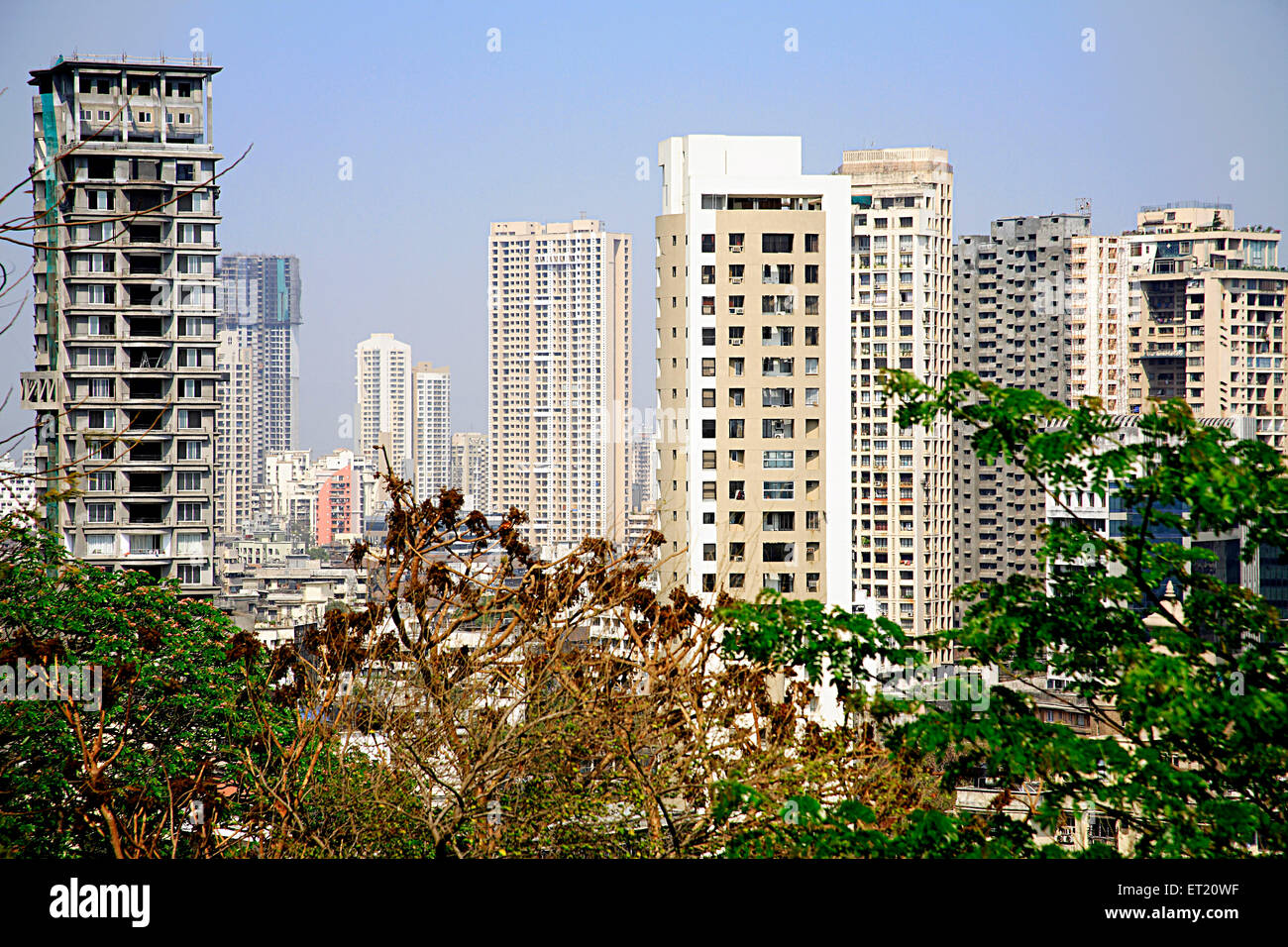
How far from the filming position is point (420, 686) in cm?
586

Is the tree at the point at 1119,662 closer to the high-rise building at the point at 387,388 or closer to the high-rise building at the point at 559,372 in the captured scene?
the high-rise building at the point at 559,372

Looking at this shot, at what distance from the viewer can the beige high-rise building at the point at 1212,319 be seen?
24766mm

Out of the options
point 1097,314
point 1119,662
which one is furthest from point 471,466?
point 1119,662

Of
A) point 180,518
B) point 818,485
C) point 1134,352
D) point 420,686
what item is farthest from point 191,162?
point 1134,352

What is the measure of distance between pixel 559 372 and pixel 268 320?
32.2ft

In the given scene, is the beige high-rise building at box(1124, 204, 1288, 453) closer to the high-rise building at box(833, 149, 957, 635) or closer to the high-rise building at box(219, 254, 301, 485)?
the high-rise building at box(833, 149, 957, 635)

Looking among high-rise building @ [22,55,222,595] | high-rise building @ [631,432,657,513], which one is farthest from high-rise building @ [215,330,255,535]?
high-rise building @ [22,55,222,595]

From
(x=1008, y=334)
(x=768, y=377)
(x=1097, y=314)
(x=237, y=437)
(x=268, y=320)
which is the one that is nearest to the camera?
(x=768, y=377)

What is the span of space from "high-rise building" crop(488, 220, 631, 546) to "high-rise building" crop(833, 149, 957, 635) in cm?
907

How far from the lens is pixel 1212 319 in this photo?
2528 centimetres

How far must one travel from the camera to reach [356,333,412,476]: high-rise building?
1764 inches

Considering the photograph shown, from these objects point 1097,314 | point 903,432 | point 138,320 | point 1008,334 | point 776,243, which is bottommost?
point 903,432

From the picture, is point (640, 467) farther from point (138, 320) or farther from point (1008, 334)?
point (138, 320)

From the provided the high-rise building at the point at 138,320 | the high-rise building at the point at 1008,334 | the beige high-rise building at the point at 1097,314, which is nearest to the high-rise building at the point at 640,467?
the high-rise building at the point at 1008,334
